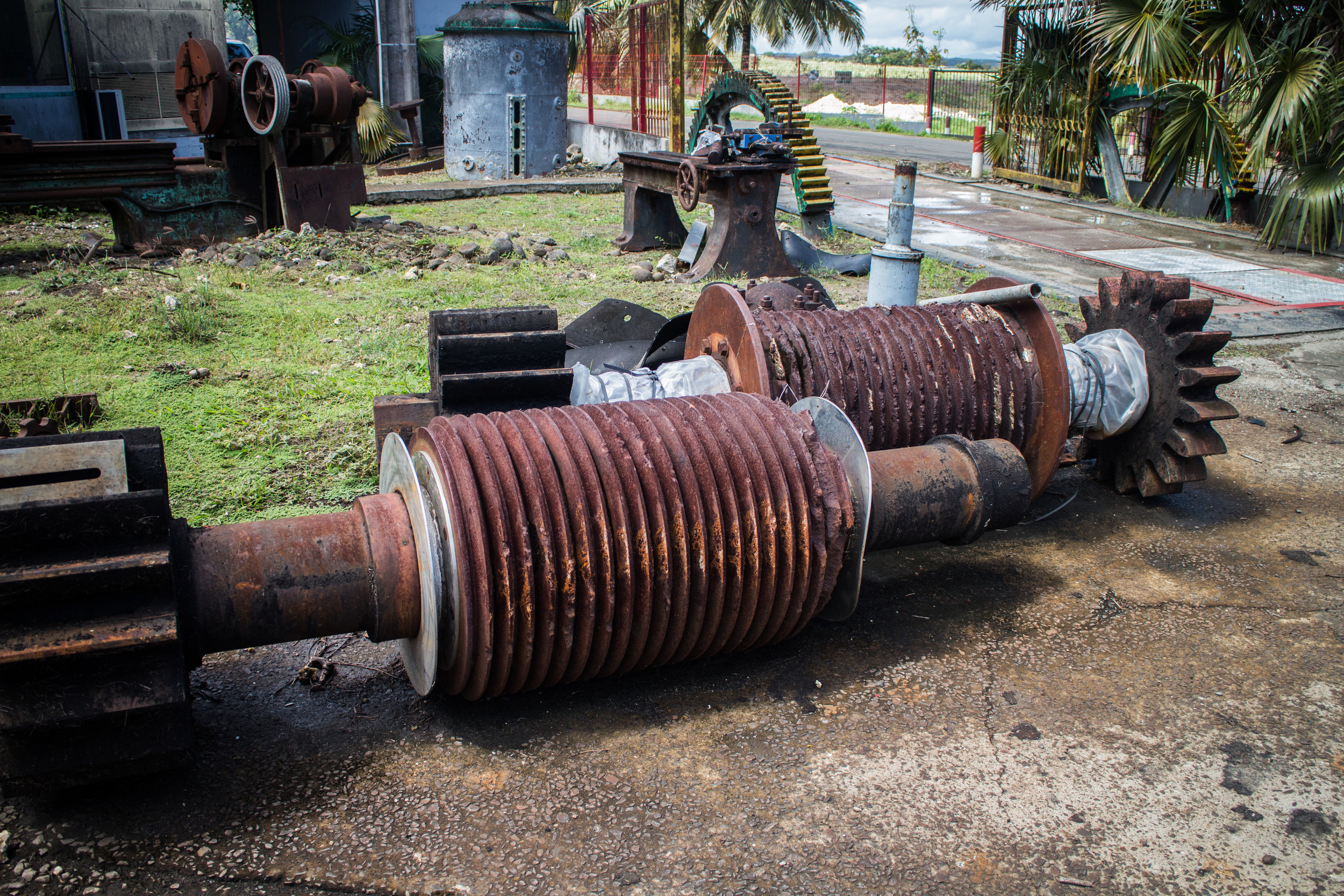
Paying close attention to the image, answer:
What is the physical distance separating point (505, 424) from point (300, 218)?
7.33m

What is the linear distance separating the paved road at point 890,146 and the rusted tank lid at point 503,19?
278 inches

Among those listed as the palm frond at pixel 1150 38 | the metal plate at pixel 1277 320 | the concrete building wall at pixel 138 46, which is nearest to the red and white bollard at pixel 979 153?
Answer: the palm frond at pixel 1150 38

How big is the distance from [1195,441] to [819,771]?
7.17 ft

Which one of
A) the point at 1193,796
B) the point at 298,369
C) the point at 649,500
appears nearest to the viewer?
the point at 1193,796

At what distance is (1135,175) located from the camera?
12.9 meters

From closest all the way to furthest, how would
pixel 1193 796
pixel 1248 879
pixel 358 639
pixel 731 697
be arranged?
pixel 1248 879 < pixel 1193 796 < pixel 731 697 < pixel 358 639

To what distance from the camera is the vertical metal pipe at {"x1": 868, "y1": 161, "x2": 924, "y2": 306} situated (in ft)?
16.2

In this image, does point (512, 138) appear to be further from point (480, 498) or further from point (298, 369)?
point (480, 498)

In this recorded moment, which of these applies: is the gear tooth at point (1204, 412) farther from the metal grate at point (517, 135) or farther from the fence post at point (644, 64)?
the fence post at point (644, 64)

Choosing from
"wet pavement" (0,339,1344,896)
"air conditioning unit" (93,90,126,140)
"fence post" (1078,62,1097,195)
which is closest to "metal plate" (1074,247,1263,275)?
"fence post" (1078,62,1097,195)

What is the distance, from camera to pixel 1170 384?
360cm

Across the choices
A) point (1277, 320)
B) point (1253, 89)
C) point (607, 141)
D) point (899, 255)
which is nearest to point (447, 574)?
point (899, 255)

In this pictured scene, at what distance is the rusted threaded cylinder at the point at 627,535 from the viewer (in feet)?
7.25

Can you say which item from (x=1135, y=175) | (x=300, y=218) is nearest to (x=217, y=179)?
(x=300, y=218)
